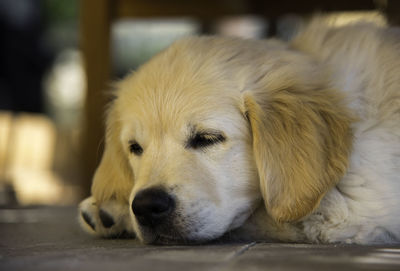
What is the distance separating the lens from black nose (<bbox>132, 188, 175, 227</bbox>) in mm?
2480

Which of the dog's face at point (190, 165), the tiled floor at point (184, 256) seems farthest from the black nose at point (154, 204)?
the tiled floor at point (184, 256)

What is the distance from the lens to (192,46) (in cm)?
307

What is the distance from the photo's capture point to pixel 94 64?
4.95 meters

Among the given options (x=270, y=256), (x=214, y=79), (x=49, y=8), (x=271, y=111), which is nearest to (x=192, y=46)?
(x=214, y=79)

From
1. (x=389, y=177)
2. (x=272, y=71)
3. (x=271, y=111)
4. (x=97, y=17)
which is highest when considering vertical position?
(x=97, y=17)

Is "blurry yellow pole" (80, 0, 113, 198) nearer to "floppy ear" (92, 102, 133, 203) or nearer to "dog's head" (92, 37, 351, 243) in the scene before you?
"floppy ear" (92, 102, 133, 203)

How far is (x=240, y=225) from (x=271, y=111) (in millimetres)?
545

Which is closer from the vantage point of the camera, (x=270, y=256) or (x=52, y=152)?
(x=270, y=256)

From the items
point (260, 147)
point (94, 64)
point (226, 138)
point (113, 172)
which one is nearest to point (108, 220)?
point (113, 172)

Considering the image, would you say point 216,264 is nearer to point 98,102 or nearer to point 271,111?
point 271,111

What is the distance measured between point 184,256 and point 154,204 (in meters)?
0.40

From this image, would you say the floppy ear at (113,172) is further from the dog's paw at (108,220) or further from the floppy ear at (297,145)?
the floppy ear at (297,145)

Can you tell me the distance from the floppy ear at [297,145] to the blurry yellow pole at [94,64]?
233 cm

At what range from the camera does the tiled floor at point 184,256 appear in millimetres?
1897
